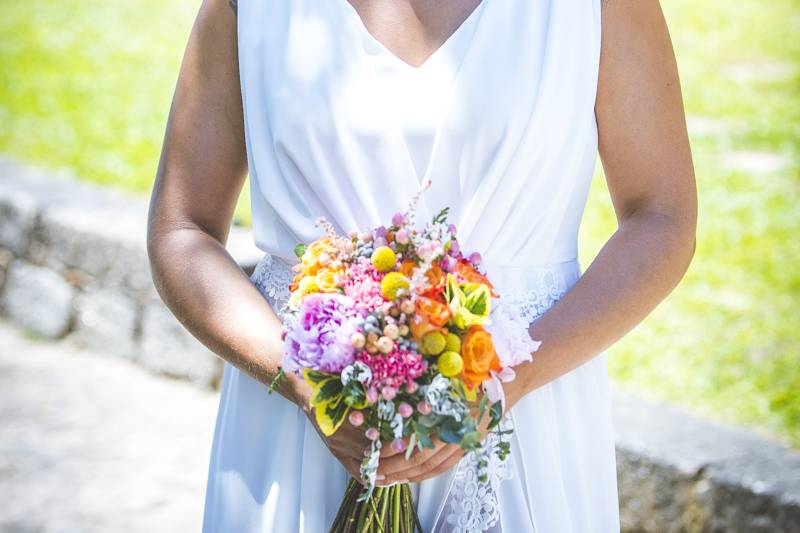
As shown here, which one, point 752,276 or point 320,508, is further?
point 752,276

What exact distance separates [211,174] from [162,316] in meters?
3.85

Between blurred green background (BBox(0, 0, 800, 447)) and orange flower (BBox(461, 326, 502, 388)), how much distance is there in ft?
12.7

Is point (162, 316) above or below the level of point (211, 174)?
above

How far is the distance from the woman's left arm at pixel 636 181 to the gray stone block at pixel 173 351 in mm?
4031

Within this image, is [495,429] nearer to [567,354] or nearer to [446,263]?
[567,354]

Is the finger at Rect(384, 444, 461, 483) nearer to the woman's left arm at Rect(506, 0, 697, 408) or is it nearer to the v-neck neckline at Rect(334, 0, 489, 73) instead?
the woman's left arm at Rect(506, 0, 697, 408)

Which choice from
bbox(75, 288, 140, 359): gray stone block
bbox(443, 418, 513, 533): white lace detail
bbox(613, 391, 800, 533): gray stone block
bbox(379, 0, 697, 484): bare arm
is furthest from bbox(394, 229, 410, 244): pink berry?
bbox(75, 288, 140, 359): gray stone block

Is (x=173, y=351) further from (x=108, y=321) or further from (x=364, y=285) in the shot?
(x=364, y=285)

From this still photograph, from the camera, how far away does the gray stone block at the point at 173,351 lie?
5816 mm

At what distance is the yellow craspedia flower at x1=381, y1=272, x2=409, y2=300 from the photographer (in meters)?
1.70

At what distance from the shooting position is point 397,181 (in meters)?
2.03

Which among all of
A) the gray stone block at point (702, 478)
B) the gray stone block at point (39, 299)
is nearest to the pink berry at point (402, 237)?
the gray stone block at point (702, 478)

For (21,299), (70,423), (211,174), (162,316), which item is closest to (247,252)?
(162,316)

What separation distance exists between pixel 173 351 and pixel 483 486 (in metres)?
4.17
